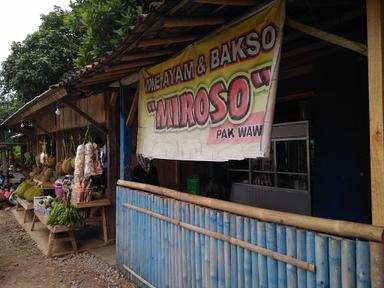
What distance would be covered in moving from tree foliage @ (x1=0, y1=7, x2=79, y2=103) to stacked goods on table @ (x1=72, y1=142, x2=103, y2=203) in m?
11.1

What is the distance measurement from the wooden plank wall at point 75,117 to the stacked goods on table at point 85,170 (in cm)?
99

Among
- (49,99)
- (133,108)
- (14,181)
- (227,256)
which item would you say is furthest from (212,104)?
(14,181)

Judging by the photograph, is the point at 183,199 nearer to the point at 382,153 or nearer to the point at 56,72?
the point at 382,153

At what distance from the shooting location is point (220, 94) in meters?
3.20

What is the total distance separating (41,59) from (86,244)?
11756mm

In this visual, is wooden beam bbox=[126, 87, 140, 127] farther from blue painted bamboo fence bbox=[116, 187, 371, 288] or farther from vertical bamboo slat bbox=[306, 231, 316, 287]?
vertical bamboo slat bbox=[306, 231, 316, 287]

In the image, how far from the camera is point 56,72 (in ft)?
54.1

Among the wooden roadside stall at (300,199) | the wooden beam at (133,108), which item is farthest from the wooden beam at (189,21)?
the wooden beam at (133,108)

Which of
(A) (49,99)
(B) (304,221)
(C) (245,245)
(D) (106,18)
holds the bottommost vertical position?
(C) (245,245)

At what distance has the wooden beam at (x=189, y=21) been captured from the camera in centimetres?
289

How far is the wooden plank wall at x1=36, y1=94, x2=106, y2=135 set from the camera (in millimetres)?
7473

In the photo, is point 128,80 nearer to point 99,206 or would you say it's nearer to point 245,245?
point 99,206

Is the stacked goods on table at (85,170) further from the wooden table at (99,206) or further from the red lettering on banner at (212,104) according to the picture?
the red lettering on banner at (212,104)

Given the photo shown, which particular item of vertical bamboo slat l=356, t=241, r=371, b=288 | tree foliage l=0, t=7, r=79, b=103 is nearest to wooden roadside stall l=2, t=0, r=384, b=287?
vertical bamboo slat l=356, t=241, r=371, b=288
